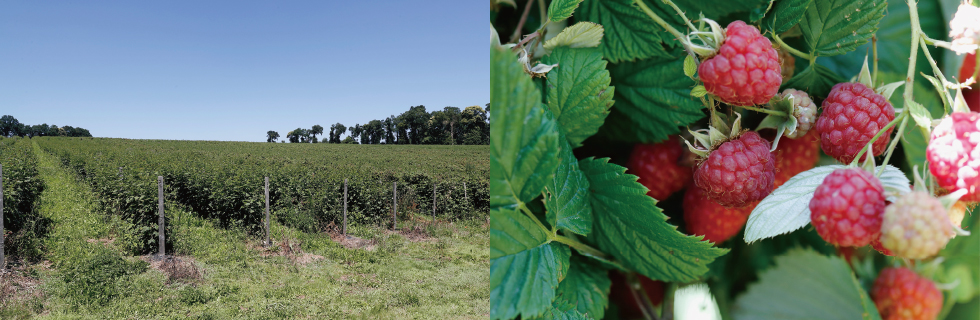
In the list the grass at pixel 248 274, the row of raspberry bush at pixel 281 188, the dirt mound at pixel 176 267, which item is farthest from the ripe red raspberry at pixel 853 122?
the row of raspberry bush at pixel 281 188

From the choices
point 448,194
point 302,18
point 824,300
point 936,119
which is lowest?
point 448,194

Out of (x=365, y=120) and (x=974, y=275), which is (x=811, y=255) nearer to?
(x=974, y=275)

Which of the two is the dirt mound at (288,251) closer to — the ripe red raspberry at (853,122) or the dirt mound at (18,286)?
the dirt mound at (18,286)

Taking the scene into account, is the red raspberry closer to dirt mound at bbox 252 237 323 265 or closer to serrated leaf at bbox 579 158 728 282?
serrated leaf at bbox 579 158 728 282

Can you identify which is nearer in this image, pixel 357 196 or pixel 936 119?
pixel 936 119

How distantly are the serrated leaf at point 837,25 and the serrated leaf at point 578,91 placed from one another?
0.12 meters

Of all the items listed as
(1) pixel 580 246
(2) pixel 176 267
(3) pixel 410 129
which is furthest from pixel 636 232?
Answer: (3) pixel 410 129

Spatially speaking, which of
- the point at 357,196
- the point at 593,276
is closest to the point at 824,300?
the point at 593,276

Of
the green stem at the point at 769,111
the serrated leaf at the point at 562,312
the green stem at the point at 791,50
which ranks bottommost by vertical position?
the serrated leaf at the point at 562,312

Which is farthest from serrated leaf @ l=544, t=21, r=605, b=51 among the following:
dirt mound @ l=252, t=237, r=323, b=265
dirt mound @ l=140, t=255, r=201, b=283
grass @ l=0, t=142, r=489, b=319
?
dirt mound @ l=252, t=237, r=323, b=265

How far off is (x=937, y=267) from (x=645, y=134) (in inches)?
A: 6.1

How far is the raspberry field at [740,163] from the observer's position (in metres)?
0.22

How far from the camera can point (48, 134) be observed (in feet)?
30.9

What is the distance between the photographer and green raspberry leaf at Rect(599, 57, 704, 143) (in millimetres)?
266
